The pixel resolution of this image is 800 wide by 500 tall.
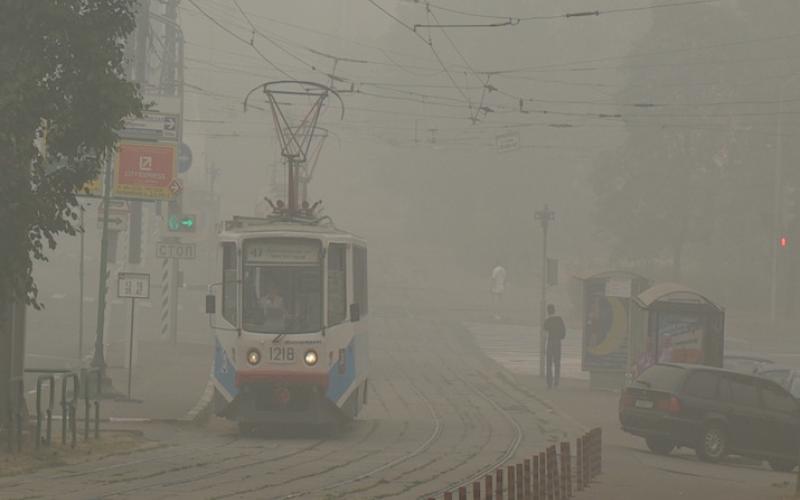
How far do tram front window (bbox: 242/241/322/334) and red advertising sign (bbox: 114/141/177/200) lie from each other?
8.37 m

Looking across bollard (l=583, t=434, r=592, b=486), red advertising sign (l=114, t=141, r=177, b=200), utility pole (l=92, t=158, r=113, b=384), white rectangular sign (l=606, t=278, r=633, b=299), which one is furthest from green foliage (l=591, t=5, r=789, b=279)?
bollard (l=583, t=434, r=592, b=486)

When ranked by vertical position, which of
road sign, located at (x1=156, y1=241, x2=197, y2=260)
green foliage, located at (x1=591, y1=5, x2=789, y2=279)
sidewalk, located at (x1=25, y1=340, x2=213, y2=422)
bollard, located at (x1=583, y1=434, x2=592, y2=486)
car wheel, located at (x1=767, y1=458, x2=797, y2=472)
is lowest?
car wheel, located at (x1=767, y1=458, x2=797, y2=472)

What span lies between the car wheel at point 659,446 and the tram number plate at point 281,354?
635cm

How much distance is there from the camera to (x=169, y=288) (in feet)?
147

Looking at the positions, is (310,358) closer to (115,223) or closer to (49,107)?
(49,107)

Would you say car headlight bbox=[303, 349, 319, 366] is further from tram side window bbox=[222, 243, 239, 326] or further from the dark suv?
the dark suv

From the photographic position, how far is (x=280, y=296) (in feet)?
77.3

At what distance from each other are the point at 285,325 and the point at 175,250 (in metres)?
16.2

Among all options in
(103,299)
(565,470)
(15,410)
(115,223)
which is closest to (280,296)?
(15,410)

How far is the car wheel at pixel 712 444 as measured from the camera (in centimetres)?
2503

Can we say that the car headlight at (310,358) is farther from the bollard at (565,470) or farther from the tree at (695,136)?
the tree at (695,136)

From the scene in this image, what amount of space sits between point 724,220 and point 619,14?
3727 cm

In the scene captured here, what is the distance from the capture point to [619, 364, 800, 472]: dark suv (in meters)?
25.0

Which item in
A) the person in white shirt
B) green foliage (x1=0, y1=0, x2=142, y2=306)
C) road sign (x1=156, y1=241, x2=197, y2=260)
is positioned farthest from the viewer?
the person in white shirt
